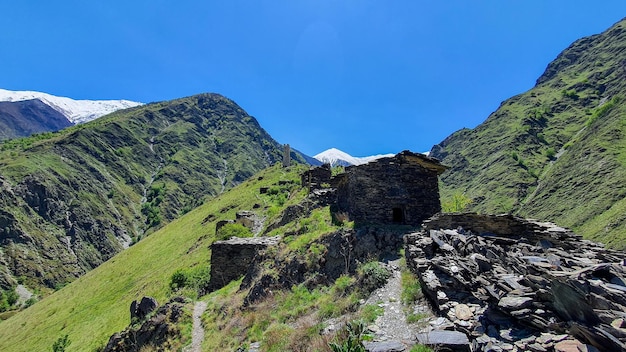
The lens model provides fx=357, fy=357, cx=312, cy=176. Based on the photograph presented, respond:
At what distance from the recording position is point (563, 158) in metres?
118

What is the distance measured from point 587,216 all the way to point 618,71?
143 meters

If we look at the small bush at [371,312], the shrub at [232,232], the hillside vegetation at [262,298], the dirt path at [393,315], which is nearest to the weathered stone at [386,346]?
the dirt path at [393,315]

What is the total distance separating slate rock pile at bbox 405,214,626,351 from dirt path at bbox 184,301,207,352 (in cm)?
1067

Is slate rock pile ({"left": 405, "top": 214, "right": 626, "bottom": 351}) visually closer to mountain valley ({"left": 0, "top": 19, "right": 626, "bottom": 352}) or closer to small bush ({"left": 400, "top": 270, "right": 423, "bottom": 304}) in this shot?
mountain valley ({"left": 0, "top": 19, "right": 626, "bottom": 352})

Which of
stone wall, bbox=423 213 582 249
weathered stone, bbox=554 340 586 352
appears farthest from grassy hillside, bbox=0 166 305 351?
weathered stone, bbox=554 340 586 352

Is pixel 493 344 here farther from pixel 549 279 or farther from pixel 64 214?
pixel 64 214

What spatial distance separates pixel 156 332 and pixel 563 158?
443 feet

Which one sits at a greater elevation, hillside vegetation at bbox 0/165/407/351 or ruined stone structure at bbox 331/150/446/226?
ruined stone structure at bbox 331/150/446/226

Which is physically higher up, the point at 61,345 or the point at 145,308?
the point at 145,308

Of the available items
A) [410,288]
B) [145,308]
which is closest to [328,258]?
[410,288]

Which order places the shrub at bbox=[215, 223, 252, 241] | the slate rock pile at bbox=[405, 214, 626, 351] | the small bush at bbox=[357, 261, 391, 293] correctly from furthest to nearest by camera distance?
the shrub at bbox=[215, 223, 252, 241] → the small bush at bbox=[357, 261, 391, 293] → the slate rock pile at bbox=[405, 214, 626, 351]

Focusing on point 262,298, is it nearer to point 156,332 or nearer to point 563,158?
point 156,332

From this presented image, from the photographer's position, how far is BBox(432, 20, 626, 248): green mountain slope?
7606 centimetres

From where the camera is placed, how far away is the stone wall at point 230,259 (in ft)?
81.8
